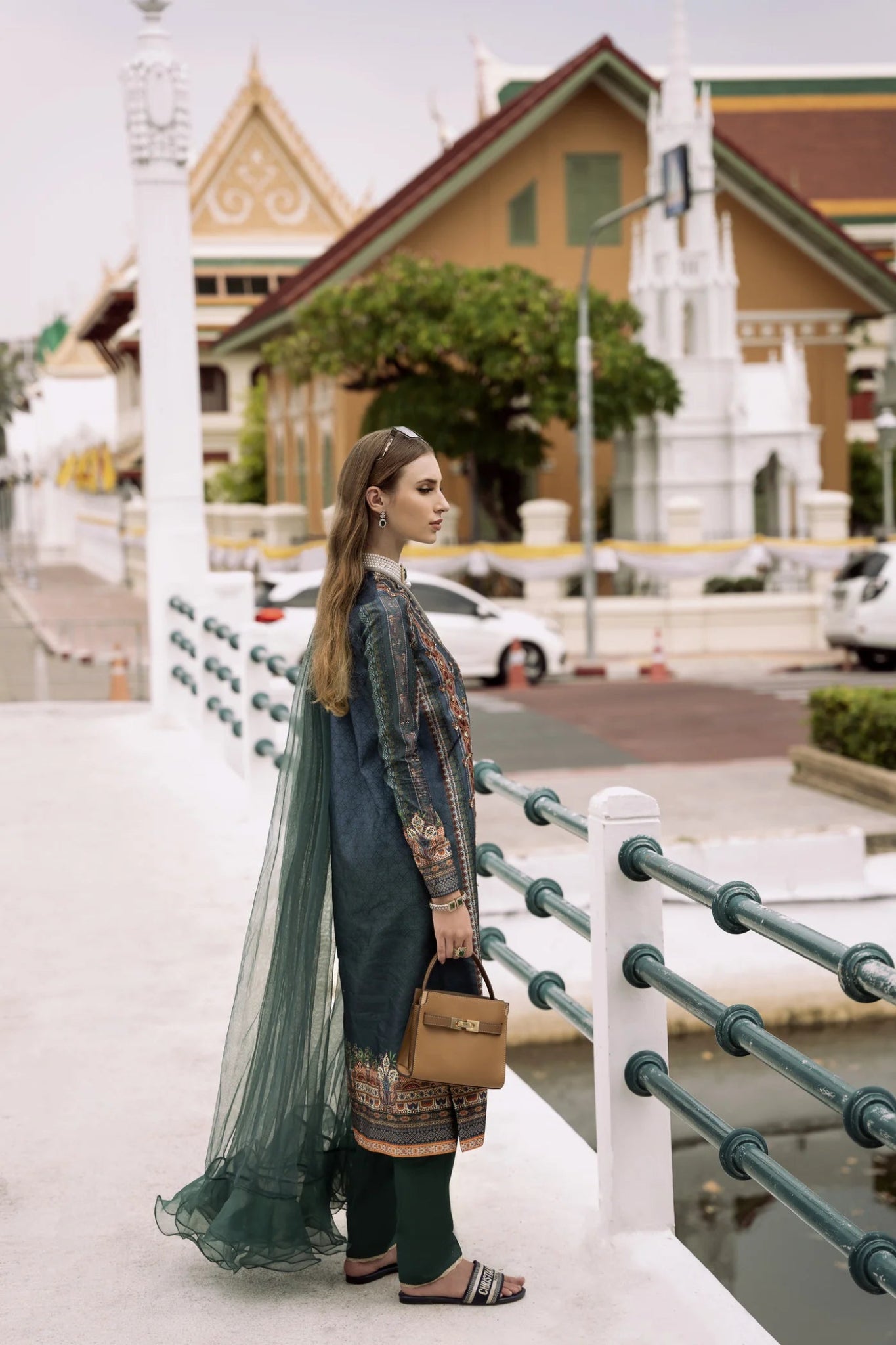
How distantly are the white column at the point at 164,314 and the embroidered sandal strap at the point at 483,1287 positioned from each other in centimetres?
929

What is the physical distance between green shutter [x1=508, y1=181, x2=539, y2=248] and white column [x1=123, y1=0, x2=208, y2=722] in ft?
87.9

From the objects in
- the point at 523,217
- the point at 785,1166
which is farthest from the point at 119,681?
the point at 523,217

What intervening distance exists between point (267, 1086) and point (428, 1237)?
47 centimetres

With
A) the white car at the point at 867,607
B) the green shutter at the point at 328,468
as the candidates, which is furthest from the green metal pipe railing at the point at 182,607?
the green shutter at the point at 328,468

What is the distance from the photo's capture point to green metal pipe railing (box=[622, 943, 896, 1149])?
3080 mm

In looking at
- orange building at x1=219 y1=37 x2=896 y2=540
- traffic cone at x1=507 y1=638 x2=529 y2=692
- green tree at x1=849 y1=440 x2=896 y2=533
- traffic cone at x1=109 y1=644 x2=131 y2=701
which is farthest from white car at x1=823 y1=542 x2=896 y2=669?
green tree at x1=849 y1=440 x2=896 y2=533

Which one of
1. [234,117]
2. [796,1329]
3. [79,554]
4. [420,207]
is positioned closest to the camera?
[796,1329]

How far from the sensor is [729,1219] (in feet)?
21.8

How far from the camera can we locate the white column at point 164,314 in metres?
12.9

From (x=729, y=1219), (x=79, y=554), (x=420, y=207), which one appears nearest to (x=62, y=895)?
(x=729, y=1219)

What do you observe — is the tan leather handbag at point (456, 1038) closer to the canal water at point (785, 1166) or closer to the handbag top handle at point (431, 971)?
the handbag top handle at point (431, 971)

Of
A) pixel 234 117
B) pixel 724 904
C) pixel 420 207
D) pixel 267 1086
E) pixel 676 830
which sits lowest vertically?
pixel 676 830

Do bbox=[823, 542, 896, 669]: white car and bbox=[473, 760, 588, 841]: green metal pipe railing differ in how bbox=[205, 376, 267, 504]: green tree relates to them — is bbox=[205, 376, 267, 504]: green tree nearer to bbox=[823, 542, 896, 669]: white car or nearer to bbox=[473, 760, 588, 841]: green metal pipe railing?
bbox=[823, 542, 896, 669]: white car

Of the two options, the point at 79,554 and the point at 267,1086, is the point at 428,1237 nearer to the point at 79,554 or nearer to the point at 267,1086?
the point at 267,1086
